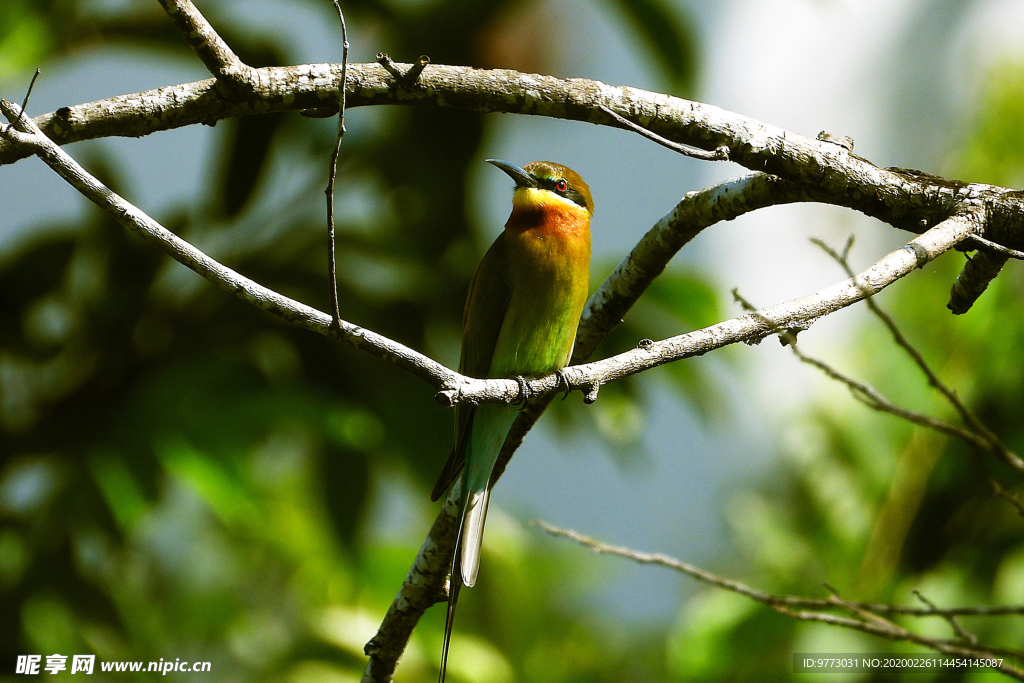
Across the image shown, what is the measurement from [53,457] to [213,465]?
0.44 meters

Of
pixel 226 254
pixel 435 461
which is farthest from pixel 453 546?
pixel 226 254

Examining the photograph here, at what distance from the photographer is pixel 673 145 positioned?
0.74 m

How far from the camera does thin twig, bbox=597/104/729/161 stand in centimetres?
74

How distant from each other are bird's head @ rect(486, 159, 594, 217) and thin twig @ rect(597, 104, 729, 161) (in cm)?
49

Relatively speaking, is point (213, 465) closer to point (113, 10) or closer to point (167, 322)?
point (167, 322)

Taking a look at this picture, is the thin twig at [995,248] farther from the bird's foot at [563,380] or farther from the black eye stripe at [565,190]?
the black eye stripe at [565,190]

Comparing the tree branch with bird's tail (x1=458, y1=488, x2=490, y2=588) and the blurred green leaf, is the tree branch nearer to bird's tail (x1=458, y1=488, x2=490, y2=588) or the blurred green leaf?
bird's tail (x1=458, y1=488, x2=490, y2=588)

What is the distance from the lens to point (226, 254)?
75.7 inches

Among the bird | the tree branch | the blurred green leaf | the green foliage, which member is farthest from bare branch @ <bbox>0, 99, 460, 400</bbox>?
the blurred green leaf

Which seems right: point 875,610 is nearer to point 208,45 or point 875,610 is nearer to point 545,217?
point 545,217

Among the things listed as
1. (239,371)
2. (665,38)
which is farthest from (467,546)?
(665,38)

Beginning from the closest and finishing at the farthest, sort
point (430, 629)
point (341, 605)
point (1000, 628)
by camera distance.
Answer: point (1000, 628)
point (430, 629)
point (341, 605)

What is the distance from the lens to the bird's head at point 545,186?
1300mm

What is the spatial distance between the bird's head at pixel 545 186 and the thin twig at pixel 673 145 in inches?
19.1
